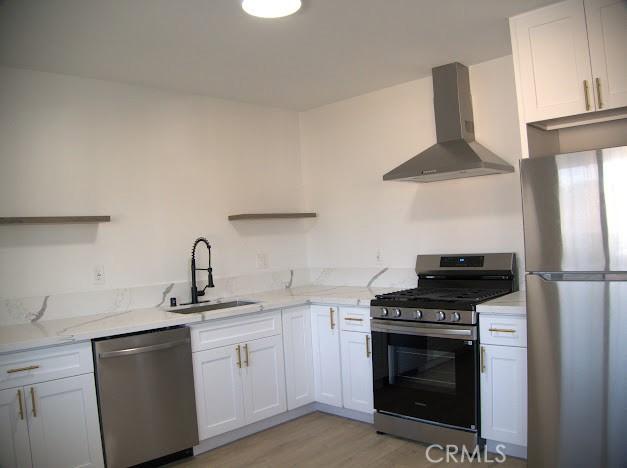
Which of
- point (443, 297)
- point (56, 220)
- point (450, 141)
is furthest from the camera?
point (450, 141)

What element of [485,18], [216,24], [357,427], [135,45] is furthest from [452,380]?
[135,45]

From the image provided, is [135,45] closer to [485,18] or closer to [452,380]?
[485,18]

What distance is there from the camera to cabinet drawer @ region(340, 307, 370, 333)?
3449mm

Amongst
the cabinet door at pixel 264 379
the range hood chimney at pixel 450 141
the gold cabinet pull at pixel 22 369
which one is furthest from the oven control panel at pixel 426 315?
the gold cabinet pull at pixel 22 369

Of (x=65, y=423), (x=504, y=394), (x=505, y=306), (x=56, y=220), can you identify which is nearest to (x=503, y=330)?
(x=505, y=306)

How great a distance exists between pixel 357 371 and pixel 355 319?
358 millimetres

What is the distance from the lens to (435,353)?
10.1 ft

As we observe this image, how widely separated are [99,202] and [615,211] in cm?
294

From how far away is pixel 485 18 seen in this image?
277 centimetres

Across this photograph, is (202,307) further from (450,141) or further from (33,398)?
(450,141)

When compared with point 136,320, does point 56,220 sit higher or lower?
higher

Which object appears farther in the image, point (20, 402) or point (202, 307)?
point (202, 307)

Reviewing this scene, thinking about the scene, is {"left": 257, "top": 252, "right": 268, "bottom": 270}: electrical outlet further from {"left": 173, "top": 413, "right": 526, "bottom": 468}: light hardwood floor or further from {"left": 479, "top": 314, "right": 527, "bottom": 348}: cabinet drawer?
{"left": 479, "top": 314, "right": 527, "bottom": 348}: cabinet drawer

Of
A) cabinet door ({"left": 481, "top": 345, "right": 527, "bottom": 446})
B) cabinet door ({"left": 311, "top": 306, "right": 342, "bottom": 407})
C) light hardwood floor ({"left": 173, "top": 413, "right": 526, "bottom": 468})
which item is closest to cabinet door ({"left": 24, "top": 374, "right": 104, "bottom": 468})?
light hardwood floor ({"left": 173, "top": 413, "right": 526, "bottom": 468})
